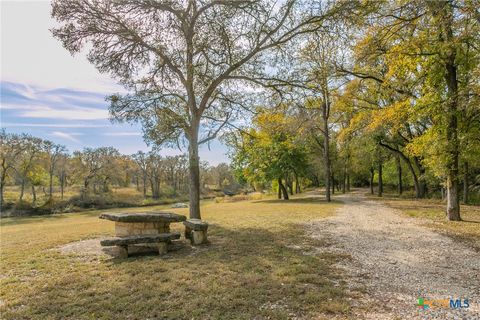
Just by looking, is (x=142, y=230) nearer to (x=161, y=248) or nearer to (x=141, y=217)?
(x=141, y=217)

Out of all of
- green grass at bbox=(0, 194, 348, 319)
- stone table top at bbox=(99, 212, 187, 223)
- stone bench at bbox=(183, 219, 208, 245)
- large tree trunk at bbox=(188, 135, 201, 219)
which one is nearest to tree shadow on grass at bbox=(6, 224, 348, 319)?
green grass at bbox=(0, 194, 348, 319)

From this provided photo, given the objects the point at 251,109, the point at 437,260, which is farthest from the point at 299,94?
the point at 437,260

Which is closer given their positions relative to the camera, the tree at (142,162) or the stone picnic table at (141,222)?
the stone picnic table at (141,222)

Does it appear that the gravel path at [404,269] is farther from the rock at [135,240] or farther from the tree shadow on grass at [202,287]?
the rock at [135,240]

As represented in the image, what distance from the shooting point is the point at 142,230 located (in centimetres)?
731

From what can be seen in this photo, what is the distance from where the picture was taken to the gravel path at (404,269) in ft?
11.8

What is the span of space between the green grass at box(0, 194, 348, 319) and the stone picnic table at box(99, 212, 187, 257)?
0.36m

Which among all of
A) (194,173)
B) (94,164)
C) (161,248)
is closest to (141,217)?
(161,248)

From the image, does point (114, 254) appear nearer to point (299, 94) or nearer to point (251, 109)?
point (251, 109)

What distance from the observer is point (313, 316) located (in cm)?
338

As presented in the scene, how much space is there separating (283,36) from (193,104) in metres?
3.90

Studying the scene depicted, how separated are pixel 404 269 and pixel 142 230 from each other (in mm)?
6230

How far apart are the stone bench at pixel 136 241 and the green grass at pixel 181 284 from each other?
27 centimetres

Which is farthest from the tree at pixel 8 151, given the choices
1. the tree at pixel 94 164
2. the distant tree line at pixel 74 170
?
the tree at pixel 94 164
